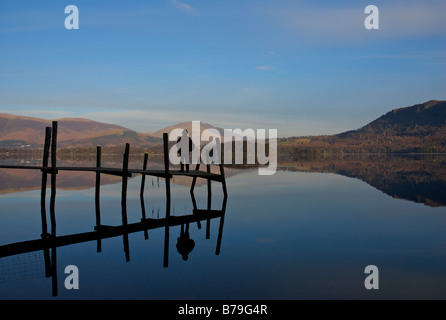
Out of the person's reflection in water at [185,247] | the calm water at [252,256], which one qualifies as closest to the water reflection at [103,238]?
the person's reflection in water at [185,247]

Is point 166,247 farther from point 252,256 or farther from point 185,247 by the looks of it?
point 252,256

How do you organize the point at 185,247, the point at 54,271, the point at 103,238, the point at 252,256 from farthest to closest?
1. the point at 103,238
2. the point at 185,247
3. the point at 252,256
4. the point at 54,271

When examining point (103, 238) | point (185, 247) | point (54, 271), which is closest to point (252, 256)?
point (185, 247)

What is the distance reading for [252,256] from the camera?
14117mm

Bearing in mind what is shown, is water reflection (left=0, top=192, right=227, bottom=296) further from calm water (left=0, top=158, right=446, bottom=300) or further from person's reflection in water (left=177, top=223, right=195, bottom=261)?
calm water (left=0, top=158, right=446, bottom=300)

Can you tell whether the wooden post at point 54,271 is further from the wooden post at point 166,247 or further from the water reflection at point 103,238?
the wooden post at point 166,247

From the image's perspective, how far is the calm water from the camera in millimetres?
10844

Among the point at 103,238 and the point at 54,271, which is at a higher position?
the point at 103,238

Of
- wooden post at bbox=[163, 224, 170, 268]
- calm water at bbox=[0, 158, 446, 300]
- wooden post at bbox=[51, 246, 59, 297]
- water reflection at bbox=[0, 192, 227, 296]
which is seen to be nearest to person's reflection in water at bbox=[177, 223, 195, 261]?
water reflection at bbox=[0, 192, 227, 296]

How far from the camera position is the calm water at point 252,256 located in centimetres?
1084

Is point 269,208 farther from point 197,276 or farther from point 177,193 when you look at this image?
point 197,276

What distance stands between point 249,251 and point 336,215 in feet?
31.6
